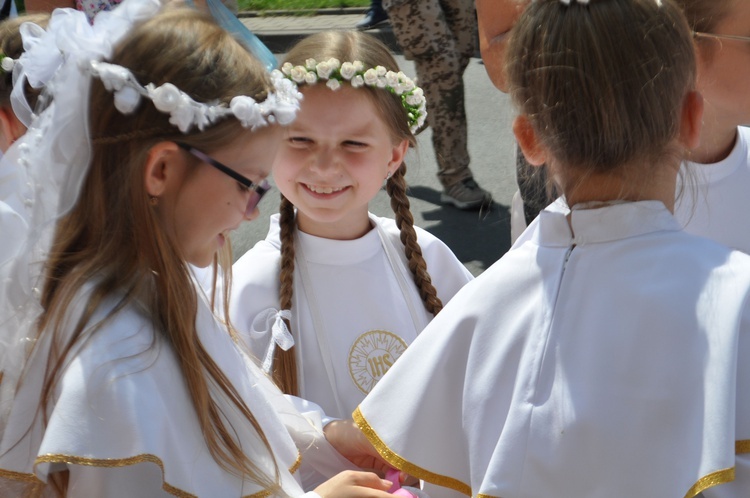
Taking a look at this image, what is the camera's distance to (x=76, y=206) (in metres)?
1.74

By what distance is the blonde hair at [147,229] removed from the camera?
5.47ft

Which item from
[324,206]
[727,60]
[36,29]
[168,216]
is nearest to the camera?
[168,216]

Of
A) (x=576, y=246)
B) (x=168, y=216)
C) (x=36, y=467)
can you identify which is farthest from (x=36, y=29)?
(x=576, y=246)

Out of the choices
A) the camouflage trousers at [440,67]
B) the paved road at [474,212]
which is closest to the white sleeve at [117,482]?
the paved road at [474,212]

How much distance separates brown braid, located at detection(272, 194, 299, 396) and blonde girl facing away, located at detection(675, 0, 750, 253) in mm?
1023

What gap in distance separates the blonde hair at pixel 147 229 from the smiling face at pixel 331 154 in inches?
Result: 28.3

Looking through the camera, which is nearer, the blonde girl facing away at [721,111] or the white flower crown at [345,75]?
the blonde girl facing away at [721,111]

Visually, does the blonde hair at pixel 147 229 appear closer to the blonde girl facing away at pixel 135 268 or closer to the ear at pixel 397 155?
the blonde girl facing away at pixel 135 268

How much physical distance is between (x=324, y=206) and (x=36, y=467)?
1.14 metres

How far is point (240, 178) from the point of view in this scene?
178 centimetres

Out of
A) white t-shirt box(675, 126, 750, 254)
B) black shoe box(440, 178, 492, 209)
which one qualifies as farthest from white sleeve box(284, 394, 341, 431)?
black shoe box(440, 178, 492, 209)

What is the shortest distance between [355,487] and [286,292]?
77 cm

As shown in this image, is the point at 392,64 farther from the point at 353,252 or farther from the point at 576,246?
the point at 576,246

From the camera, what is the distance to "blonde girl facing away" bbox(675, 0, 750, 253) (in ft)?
7.14
